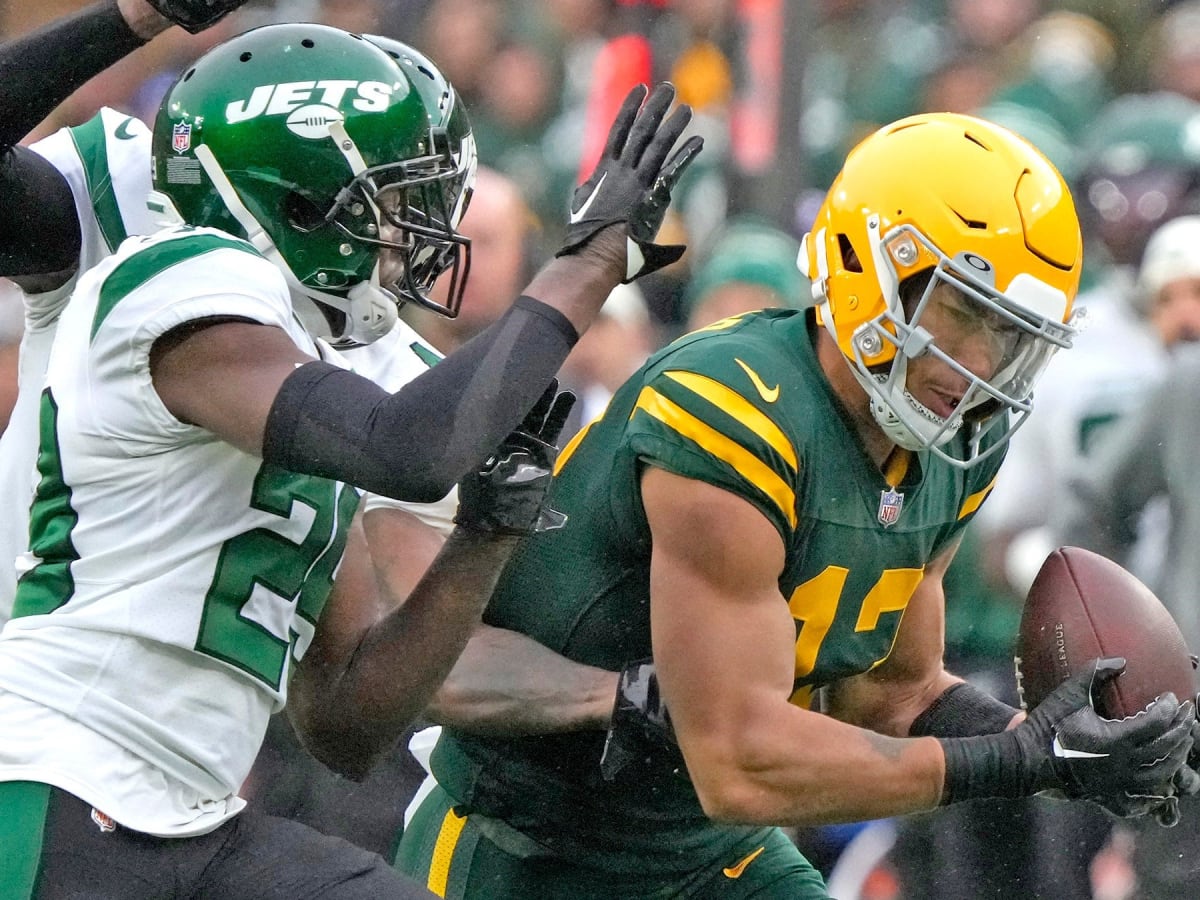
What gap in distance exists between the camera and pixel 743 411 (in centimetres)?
248

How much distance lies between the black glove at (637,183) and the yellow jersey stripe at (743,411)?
27 cm

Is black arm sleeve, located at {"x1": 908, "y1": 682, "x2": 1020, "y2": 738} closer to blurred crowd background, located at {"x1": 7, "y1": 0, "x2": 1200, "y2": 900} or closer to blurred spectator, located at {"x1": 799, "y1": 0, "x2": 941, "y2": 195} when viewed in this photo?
blurred crowd background, located at {"x1": 7, "y1": 0, "x2": 1200, "y2": 900}

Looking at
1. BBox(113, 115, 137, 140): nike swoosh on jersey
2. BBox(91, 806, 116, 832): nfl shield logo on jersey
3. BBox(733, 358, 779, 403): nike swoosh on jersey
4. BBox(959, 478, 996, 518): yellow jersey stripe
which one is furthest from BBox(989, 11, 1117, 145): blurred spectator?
BBox(91, 806, 116, 832): nfl shield logo on jersey

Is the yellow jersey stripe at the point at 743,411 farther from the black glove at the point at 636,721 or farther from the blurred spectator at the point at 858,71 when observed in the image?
the blurred spectator at the point at 858,71

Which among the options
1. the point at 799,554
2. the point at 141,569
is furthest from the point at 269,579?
the point at 799,554

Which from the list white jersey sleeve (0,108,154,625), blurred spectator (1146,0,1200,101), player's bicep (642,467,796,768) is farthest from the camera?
blurred spectator (1146,0,1200,101)

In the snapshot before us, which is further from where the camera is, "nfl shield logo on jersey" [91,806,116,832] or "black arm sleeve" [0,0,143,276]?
"black arm sleeve" [0,0,143,276]

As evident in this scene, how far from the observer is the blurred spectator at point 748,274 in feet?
15.0

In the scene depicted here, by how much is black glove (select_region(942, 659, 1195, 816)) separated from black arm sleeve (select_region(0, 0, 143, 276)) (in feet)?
5.37

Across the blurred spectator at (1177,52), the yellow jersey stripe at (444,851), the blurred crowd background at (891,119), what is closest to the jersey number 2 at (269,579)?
the yellow jersey stripe at (444,851)

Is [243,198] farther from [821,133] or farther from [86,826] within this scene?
[821,133]

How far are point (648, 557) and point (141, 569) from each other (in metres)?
0.79

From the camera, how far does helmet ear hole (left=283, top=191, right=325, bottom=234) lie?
7.91 feet

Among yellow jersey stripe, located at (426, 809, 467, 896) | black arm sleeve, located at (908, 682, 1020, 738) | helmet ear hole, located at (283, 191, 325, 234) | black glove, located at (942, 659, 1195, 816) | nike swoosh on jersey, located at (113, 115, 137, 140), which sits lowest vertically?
yellow jersey stripe, located at (426, 809, 467, 896)
